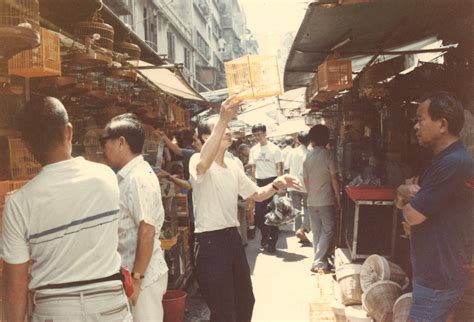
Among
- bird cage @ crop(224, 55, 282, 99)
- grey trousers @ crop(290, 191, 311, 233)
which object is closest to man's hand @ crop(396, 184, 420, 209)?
bird cage @ crop(224, 55, 282, 99)

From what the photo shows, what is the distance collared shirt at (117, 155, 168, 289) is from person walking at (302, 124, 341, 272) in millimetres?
5532

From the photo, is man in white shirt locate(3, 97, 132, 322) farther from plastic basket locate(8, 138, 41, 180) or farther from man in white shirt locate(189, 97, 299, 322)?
plastic basket locate(8, 138, 41, 180)

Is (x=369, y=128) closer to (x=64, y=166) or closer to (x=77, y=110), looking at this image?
(x=77, y=110)

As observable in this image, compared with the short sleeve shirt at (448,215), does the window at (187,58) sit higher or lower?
higher

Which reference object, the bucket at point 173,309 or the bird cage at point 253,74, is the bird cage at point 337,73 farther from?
the bucket at point 173,309

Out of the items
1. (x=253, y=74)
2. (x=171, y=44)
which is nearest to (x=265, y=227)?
(x=253, y=74)

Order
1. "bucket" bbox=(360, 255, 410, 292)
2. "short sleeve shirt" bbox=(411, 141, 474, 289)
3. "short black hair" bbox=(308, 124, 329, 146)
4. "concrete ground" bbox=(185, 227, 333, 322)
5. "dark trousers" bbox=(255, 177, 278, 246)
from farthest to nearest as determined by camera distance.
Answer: "dark trousers" bbox=(255, 177, 278, 246)
"short black hair" bbox=(308, 124, 329, 146)
"concrete ground" bbox=(185, 227, 333, 322)
"bucket" bbox=(360, 255, 410, 292)
"short sleeve shirt" bbox=(411, 141, 474, 289)

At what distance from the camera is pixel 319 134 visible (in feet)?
29.2

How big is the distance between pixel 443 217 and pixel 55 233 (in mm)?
2665

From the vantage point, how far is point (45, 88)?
17.7 feet

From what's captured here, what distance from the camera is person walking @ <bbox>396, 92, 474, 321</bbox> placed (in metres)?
3.24

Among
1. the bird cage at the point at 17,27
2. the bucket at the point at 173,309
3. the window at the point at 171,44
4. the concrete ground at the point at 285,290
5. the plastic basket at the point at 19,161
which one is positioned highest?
the window at the point at 171,44

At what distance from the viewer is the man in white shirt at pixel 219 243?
14.6 feet

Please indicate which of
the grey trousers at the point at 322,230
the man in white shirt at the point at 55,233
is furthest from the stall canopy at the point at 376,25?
the grey trousers at the point at 322,230
